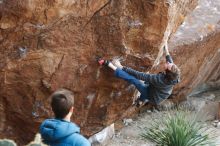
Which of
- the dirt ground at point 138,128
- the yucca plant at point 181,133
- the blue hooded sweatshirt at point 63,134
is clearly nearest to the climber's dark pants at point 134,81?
the yucca plant at point 181,133

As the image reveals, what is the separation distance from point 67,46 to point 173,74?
150 centimetres

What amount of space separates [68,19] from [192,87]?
711cm

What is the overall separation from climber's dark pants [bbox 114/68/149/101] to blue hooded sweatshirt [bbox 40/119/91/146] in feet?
9.83

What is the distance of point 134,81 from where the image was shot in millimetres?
7910

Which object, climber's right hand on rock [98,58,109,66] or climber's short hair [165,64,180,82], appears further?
climber's right hand on rock [98,58,109,66]

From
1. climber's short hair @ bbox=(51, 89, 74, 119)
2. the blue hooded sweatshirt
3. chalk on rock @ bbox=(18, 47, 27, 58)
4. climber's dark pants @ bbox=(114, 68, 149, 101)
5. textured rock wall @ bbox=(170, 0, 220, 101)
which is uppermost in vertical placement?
textured rock wall @ bbox=(170, 0, 220, 101)

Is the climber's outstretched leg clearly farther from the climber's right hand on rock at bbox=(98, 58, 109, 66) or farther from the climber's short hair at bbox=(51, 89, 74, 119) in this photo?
the climber's short hair at bbox=(51, 89, 74, 119)

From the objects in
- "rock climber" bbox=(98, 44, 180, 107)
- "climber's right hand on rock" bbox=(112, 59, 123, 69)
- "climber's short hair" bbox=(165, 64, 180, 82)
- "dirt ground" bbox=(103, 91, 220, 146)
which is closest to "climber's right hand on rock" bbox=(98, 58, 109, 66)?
"rock climber" bbox=(98, 44, 180, 107)

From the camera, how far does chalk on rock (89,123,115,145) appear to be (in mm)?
11066

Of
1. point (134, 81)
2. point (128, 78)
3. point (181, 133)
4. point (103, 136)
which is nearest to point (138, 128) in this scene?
point (103, 136)

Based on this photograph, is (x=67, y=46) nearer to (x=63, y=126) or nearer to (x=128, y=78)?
(x=128, y=78)

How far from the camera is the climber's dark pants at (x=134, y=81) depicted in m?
7.73

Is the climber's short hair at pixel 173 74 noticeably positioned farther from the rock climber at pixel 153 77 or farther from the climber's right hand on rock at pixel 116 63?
the climber's right hand on rock at pixel 116 63

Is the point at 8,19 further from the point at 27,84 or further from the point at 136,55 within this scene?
the point at 136,55
